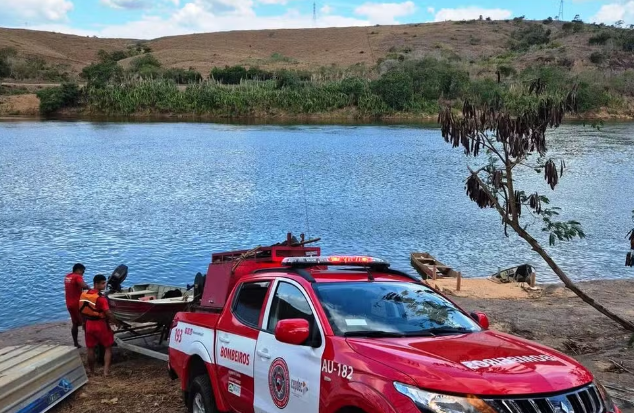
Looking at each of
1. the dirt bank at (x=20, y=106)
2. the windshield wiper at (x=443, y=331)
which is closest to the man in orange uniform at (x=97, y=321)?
the windshield wiper at (x=443, y=331)

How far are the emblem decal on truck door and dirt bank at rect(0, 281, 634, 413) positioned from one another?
3.27 meters

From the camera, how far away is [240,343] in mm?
6180

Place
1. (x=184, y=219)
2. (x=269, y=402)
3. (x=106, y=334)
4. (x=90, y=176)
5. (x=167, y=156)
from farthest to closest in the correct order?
(x=167, y=156), (x=90, y=176), (x=184, y=219), (x=106, y=334), (x=269, y=402)

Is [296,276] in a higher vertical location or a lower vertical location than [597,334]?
higher

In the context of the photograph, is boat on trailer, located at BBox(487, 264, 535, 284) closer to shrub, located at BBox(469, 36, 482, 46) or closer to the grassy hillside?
the grassy hillside

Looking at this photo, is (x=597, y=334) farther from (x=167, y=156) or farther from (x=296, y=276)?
(x=167, y=156)

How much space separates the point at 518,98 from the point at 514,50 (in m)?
155

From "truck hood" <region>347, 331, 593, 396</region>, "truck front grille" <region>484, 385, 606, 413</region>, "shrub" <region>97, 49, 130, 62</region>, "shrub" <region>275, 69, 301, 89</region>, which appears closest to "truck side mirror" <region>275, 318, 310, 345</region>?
"truck hood" <region>347, 331, 593, 396</region>

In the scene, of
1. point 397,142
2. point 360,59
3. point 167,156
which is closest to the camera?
point 167,156

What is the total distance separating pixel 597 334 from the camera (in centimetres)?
1210

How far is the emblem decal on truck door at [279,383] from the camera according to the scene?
17.8 ft

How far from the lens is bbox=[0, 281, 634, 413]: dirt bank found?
8812 mm

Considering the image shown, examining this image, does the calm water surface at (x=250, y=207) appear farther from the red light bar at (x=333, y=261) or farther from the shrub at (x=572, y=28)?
the shrub at (x=572, y=28)

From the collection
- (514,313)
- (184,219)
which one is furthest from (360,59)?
(514,313)
